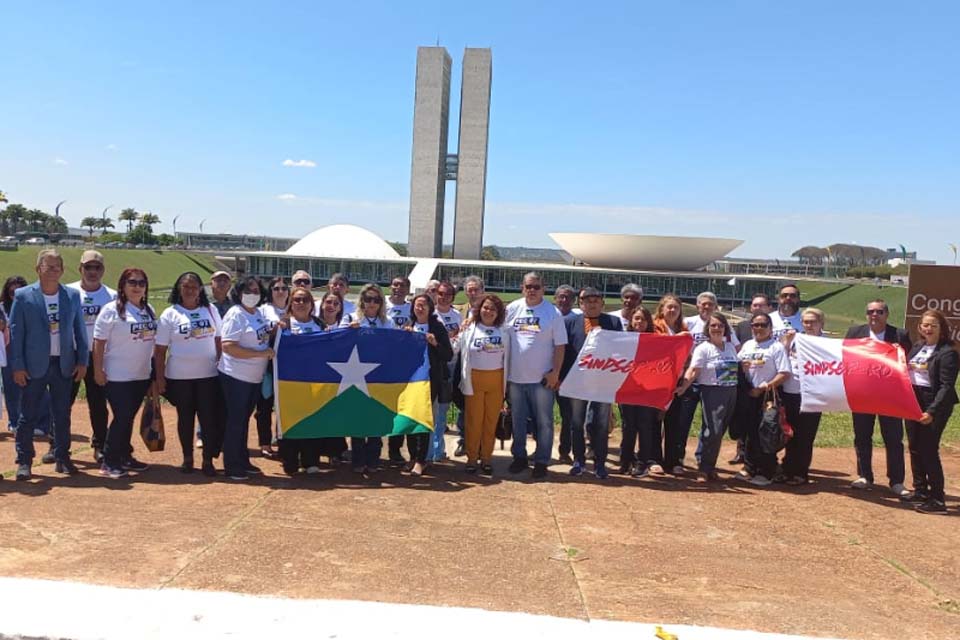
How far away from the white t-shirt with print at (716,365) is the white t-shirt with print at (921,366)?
1.40 meters

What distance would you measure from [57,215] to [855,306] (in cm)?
11895

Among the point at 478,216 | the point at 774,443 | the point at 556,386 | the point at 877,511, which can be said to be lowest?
the point at 877,511

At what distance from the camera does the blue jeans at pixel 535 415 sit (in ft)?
20.7

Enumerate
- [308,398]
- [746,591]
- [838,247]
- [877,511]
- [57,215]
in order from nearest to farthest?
[746,591]
[877,511]
[308,398]
[57,215]
[838,247]

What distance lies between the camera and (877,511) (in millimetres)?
5691

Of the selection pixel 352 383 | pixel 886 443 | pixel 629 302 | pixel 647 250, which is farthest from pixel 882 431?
pixel 647 250

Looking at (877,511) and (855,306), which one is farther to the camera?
(855,306)

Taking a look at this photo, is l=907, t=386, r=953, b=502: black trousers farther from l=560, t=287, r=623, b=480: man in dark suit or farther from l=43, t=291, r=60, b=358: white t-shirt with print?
l=43, t=291, r=60, b=358: white t-shirt with print

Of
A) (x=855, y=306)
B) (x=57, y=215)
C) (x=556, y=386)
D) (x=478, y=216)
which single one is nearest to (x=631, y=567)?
(x=556, y=386)

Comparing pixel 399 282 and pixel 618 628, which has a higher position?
pixel 399 282

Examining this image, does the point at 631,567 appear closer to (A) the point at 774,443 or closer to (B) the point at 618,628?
(B) the point at 618,628

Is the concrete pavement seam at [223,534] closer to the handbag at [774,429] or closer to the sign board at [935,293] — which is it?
the handbag at [774,429]

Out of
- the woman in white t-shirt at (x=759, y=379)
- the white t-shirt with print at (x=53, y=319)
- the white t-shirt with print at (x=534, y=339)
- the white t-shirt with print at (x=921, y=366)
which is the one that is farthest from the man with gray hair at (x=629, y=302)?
the white t-shirt with print at (x=53, y=319)

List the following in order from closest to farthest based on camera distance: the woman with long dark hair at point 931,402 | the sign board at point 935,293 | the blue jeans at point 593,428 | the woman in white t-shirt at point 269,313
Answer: the woman with long dark hair at point 931,402, the blue jeans at point 593,428, the woman in white t-shirt at point 269,313, the sign board at point 935,293
